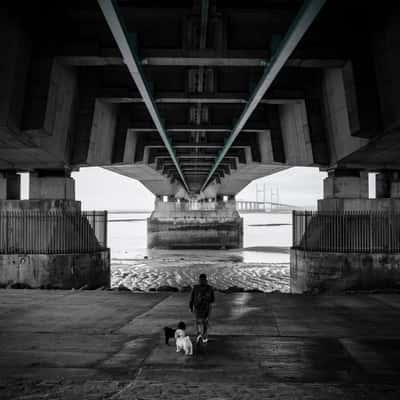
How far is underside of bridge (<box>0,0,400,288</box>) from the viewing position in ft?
36.1

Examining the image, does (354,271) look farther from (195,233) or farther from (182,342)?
(195,233)

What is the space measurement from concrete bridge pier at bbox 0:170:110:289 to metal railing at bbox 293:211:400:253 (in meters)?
10.4

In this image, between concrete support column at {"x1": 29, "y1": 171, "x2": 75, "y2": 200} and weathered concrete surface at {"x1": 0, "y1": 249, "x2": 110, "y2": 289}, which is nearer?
weathered concrete surface at {"x1": 0, "y1": 249, "x2": 110, "y2": 289}

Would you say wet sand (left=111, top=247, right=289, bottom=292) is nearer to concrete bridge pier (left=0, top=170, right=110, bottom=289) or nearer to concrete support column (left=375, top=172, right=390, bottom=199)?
concrete bridge pier (left=0, top=170, right=110, bottom=289)

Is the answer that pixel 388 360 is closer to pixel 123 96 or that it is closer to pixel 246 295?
pixel 246 295

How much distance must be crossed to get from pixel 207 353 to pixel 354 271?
41.7ft

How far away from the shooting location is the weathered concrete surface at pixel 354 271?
723 inches

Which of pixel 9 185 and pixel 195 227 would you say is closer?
pixel 9 185

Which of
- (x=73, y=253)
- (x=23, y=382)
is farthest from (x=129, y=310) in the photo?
(x=73, y=253)

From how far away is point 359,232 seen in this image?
18875 mm

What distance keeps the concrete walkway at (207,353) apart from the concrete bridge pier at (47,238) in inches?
227

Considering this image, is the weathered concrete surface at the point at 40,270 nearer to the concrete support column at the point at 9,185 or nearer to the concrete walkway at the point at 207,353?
the concrete support column at the point at 9,185

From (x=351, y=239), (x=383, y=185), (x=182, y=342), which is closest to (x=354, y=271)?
(x=351, y=239)

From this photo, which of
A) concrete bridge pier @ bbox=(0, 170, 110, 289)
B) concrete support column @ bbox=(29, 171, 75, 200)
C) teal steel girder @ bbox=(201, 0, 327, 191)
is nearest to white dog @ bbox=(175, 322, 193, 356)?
teal steel girder @ bbox=(201, 0, 327, 191)
